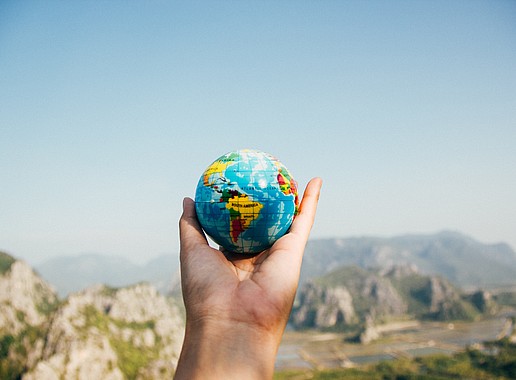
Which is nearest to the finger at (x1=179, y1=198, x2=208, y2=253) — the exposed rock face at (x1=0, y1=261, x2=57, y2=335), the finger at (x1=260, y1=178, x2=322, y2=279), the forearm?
the finger at (x1=260, y1=178, x2=322, y2=279)

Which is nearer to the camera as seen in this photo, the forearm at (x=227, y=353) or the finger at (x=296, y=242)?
the forearm at (x=227, y=353)

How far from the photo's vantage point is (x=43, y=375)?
47594 millimetres

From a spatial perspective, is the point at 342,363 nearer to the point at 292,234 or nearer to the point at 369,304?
the point at 369,304

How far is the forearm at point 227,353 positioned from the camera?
10.6 ft

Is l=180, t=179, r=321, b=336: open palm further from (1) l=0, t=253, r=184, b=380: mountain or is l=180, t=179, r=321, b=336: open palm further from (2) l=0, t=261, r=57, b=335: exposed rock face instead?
(2) l=0, t=261, r=57, b=335: exposed rock face

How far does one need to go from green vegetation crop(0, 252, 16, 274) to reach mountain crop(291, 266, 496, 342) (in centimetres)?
11776

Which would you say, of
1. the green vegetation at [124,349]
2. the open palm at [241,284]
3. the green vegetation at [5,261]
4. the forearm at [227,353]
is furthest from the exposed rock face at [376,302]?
the forearm at [227,353]

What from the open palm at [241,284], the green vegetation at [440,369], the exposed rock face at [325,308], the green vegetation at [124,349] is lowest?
the exposed rock face at [325,308]

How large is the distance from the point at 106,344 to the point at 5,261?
2310 inches

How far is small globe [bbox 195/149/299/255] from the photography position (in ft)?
19.1

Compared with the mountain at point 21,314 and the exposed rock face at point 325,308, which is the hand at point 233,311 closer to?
the mountain at point 21,314

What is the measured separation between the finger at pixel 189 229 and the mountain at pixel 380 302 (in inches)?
6213

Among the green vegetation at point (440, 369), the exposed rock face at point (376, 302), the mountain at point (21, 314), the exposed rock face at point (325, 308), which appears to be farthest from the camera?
the exposed rock face at point (325, 308)

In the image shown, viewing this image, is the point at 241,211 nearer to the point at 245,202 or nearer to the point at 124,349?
the point at 245,202
